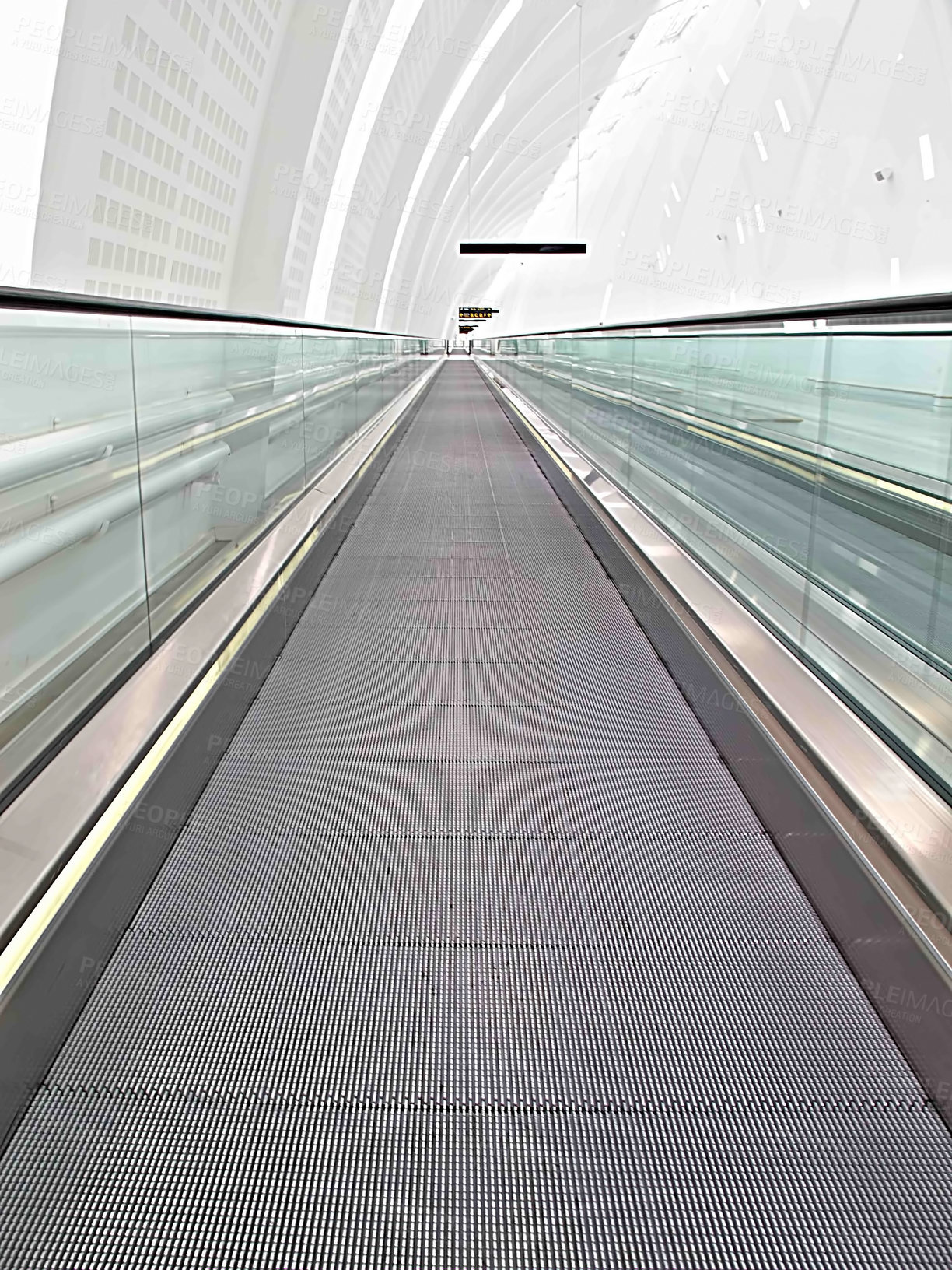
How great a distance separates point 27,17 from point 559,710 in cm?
731

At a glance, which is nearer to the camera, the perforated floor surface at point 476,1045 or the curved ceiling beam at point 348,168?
the perforated floor surface at point 476,1045

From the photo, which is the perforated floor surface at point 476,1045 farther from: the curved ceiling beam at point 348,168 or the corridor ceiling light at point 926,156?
the curved ceiling beam at point 348,168

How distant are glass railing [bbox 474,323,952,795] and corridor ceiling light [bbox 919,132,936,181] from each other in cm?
1097

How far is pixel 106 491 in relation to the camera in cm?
285

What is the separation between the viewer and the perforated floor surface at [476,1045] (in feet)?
5.07

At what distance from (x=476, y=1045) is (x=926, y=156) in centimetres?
1574

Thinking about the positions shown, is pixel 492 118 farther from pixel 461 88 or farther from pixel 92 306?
pixel 92 306

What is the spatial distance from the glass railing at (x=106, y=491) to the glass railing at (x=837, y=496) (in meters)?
2.15

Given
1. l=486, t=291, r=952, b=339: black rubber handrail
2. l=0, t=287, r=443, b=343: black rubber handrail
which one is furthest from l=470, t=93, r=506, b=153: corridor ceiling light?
l=0, t=287, r=443, b=343: black rubber handrail

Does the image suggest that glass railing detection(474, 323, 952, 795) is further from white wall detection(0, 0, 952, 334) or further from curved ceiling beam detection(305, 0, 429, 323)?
curved ceiling beam detection(305, 0, 429, 323)

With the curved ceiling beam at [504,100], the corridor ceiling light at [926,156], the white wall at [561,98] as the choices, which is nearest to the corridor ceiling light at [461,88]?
the white wall at [561,98]

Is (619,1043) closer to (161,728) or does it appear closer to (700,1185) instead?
(700,1185)

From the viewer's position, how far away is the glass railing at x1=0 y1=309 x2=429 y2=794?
2.22 meters

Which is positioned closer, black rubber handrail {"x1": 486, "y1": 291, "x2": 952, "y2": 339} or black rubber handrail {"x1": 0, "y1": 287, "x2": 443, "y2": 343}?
black rubber handrail {"x1": 0, "y1": 287, "x2": 443, "y2": 343}
